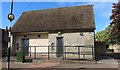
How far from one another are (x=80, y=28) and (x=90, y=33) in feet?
3.96

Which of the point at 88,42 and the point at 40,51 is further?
the point at 40,51

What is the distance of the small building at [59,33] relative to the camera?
2456cm

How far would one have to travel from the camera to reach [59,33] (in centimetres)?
2548

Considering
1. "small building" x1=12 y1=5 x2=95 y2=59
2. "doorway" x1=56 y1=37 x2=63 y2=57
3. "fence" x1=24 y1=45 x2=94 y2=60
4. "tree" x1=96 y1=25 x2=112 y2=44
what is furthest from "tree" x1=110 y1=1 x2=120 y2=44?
"tree" x1=96 y1=25 x2=112 y2=44

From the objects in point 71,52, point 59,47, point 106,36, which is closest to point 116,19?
point 71,52

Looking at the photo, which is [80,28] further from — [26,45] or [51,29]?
[26,45]

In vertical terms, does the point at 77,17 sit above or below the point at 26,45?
above

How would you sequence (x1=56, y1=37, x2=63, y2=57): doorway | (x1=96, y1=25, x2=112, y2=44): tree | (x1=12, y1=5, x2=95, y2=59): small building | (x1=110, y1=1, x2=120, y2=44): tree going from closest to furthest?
(x1=12, y1=5, x2=95, y2=59): small building, (x1=56, y1=37, x2=63, y2=57): doorway, (x1=110, y1=1, x2=120, y2=44): tree, (x1=96, y1=25, x2=112, y2=44): tree

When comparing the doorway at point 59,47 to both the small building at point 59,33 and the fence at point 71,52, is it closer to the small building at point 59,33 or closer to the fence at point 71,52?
the small building at point 59,33

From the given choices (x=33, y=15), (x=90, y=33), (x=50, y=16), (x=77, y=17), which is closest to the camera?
(x=90, y=33)

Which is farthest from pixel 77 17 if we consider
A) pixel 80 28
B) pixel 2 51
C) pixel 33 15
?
pixel 2 51

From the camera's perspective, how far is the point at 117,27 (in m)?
28.3

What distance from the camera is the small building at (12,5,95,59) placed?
80.6 ft

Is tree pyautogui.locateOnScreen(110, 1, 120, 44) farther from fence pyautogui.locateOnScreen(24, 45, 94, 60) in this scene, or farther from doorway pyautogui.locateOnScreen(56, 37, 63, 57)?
doorway pyautogui.locateOnScreen(56, 37, 63, 57)
